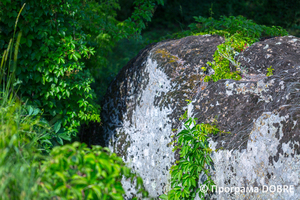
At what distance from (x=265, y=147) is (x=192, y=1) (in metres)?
11.2

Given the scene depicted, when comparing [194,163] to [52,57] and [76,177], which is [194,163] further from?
[52,57]

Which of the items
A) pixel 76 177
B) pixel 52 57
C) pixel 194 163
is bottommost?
pixel 194 163

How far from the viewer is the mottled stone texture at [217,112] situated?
187 cm

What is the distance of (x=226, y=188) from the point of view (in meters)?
2.12

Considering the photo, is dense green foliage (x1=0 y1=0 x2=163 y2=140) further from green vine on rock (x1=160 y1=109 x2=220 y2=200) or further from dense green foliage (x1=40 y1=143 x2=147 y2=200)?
dense green foliage (x1=40 y1=143 x2=147 y2=200)

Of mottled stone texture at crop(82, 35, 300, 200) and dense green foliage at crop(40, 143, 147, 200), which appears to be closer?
dense green foliage at crop(40, 143, 147, 200)

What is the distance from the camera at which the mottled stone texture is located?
6.14 feet

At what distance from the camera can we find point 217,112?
2516mm

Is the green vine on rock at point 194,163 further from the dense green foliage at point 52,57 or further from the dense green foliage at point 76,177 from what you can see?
the dense green foliage at point 52,57

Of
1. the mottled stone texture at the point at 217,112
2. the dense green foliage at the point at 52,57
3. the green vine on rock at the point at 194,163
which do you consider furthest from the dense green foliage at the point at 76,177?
the dense green foliage at the point at 52,57

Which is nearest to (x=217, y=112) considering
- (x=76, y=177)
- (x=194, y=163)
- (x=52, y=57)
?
(x=194, y=163)

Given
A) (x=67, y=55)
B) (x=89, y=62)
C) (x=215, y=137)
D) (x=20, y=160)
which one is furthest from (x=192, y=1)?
(x=20, y=160)

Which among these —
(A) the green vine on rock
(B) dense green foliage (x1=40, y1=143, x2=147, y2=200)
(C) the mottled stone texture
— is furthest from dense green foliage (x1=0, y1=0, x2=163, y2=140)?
(B) dense green foliage (x1=40, y1=143, x2=147, y2=200)

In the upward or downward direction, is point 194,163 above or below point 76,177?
below
